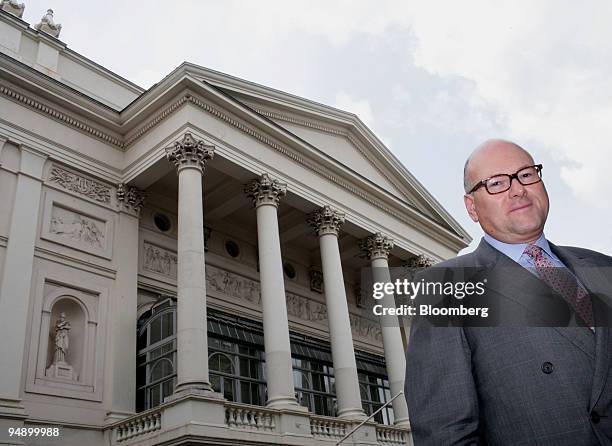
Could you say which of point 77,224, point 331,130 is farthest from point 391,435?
point 331,130

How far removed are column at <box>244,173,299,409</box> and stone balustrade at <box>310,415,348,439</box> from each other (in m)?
0.83

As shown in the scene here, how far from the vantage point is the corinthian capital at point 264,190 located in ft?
57.2

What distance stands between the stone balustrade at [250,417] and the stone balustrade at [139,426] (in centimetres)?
154

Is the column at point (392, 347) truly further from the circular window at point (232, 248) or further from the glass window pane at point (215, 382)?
the glass window pane at point (215, 382)

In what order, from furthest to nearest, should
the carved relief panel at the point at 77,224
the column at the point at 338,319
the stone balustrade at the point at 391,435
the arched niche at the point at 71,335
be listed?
the stone balustrade at the point at 391,435, the column at the point at 338,319, the carved relief panel at the point at 77,224, the arched niche at the point at 71,335

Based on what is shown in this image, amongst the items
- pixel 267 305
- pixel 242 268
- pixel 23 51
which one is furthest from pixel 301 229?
pixel 23 51

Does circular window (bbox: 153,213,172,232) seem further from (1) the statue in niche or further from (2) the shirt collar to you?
(2) the shirt collar

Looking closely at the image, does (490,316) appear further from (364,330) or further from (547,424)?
(364,330)

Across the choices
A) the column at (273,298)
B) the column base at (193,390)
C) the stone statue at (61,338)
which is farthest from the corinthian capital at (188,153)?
the column base at (193,390)

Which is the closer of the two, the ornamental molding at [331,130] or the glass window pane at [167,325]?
the glass window pane at [167,325]

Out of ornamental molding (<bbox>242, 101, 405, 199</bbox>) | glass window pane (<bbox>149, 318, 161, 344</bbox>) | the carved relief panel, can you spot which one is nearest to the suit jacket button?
glass window pane (<bbox>149, 318, 161, 344</bbox>)

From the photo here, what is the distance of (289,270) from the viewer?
2298cm

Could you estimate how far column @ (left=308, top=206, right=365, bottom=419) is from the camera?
16234 millimetres

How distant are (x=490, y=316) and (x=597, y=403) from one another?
39 cm
